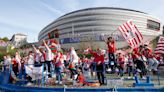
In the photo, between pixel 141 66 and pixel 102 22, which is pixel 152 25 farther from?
pixel 141 66

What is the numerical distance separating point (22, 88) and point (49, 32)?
336 ft

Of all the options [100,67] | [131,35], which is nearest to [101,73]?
[100,67]

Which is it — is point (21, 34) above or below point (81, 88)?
above

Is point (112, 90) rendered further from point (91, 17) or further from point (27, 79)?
point (91, 17)

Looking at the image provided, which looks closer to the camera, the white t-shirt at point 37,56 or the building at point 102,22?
the white t-shirt at point 37,56

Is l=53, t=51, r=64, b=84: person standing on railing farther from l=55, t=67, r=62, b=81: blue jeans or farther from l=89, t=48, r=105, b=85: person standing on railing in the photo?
l=89, t=48, r=105, b=85: person standing on railing

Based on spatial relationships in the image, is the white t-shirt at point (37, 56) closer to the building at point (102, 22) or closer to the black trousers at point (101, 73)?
the black trousers at point (101, 73)

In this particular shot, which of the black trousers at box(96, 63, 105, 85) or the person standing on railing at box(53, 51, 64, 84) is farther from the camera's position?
the person standing on railing at box(53, 51, 64, 84)

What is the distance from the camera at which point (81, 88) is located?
8.30 meters

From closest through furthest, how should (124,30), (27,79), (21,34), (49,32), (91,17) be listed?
(27,79) < (124,30) < (91,17) < (49,32) < (21,34)

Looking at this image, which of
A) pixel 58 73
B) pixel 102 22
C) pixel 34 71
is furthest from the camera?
pixel 102 22

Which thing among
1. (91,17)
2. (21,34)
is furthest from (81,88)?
(21,34)

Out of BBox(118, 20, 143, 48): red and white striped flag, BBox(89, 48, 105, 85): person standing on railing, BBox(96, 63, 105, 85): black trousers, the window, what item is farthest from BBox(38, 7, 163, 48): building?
BBox(96, 63, 105, 85): black trousers

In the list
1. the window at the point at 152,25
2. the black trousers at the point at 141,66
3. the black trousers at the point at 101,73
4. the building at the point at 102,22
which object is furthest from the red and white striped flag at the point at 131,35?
the window at the point at 152,25
